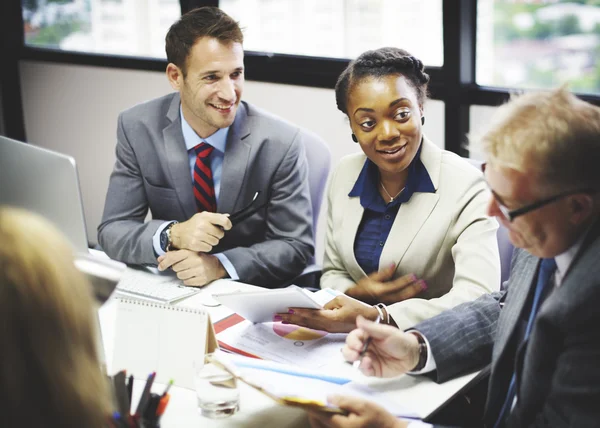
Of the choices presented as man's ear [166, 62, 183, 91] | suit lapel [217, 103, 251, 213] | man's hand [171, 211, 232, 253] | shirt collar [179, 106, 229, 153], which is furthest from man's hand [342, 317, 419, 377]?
man's ear [166, 62, 183, 91]

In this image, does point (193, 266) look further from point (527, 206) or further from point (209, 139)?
point (527, 206)

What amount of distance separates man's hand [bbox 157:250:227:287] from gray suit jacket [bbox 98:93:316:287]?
27 centimetres

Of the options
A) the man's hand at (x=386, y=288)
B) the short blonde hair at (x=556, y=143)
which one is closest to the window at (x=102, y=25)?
the man's hand at (x=386, y=288)

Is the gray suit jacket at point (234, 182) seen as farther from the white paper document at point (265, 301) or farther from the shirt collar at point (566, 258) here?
the shirt collar at point (566, 258)

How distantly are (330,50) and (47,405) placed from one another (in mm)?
3167

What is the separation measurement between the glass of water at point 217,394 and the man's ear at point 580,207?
74 centimetres

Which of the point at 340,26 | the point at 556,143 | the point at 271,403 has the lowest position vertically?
the point at 271,403

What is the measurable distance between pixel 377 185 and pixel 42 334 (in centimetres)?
161

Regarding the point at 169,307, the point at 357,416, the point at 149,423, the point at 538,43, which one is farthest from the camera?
the point at 538,43

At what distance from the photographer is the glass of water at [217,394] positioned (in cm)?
150

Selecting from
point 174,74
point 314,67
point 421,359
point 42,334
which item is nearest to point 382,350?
point 421,359

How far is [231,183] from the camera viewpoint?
2.59 meters

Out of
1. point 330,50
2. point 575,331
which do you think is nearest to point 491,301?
point 575,331

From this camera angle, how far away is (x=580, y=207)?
1366mm
